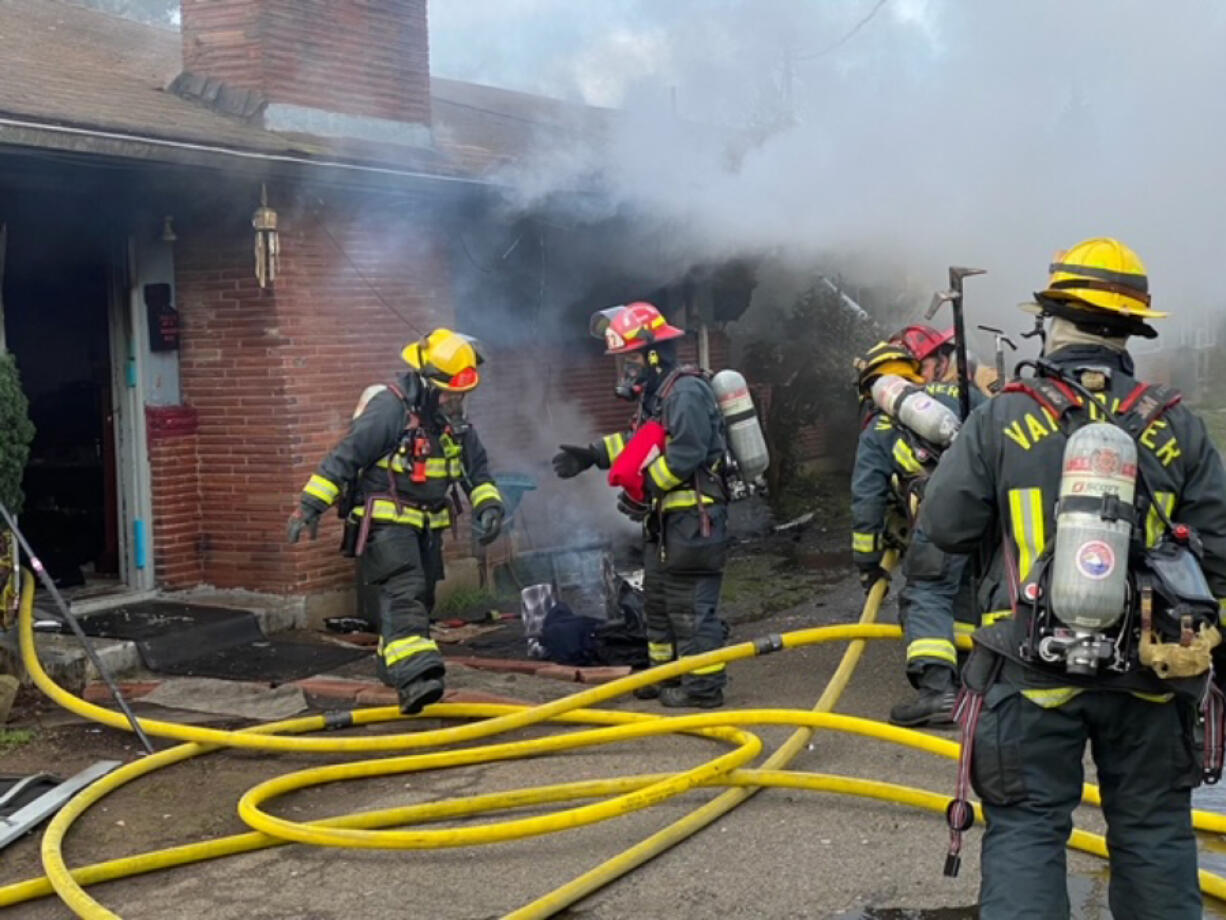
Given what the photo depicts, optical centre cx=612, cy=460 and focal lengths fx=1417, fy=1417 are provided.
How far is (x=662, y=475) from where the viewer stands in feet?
21.4

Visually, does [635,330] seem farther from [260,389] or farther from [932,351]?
[260,389]

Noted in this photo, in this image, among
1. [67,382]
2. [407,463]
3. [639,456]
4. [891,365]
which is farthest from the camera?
[67,382]

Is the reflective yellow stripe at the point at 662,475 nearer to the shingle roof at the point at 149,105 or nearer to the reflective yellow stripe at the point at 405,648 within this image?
the reflective yellow stripe at the point at 405,648

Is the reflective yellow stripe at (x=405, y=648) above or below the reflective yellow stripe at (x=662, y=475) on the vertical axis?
below

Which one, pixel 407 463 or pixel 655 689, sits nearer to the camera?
pixel 407 463

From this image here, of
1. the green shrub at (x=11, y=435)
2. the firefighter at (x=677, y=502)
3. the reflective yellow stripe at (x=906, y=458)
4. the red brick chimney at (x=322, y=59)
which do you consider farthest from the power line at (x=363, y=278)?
the reflective yellow stripe at (x=906, y=458)

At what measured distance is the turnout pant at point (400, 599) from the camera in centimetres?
599

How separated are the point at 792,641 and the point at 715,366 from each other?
8.16 metres

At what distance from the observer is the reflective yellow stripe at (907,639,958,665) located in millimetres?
5930

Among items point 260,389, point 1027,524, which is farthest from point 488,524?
point 1027,524

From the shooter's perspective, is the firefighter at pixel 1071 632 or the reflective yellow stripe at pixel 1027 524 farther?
the reflective yellow stripe at pixel 1027 524

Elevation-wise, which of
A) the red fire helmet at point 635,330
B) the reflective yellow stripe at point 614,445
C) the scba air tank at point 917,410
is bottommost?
the reflective yellow stripe at point 614,445

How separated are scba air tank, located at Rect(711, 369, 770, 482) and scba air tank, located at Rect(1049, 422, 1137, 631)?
3.60m

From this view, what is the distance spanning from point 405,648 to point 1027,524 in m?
3.31
